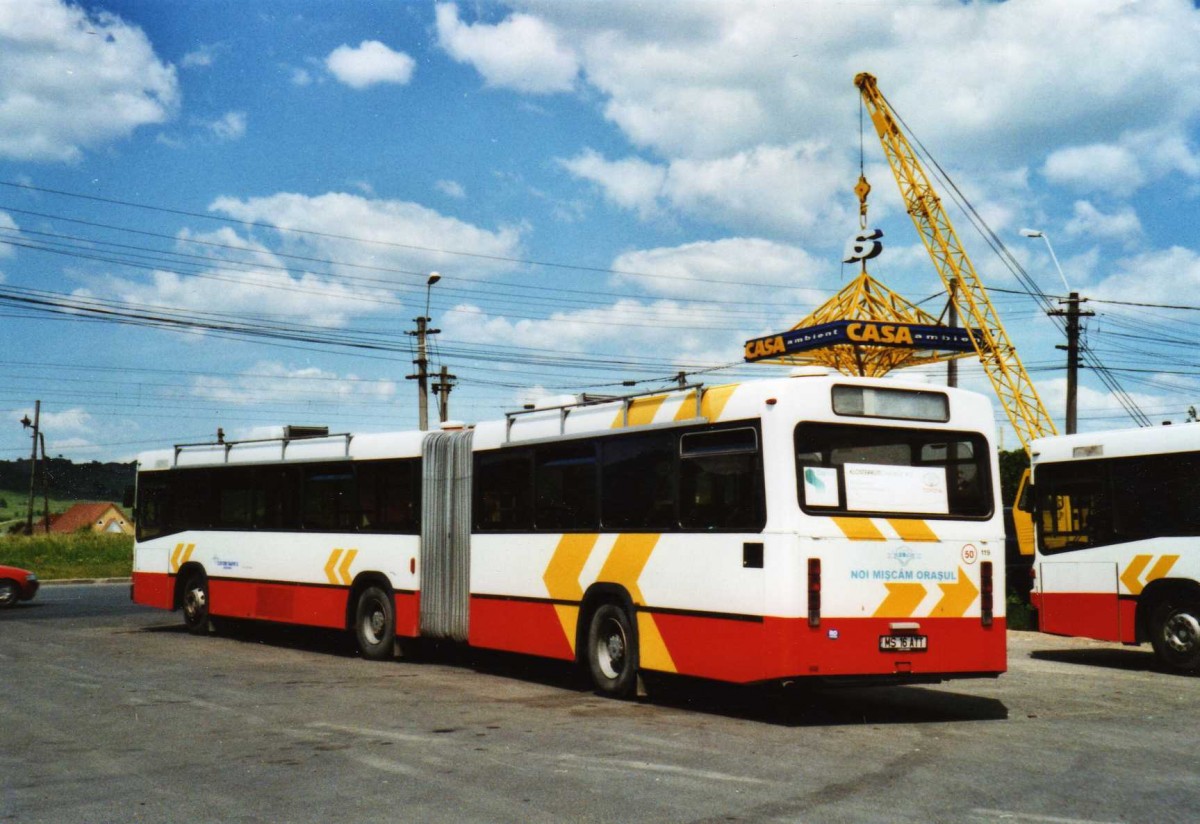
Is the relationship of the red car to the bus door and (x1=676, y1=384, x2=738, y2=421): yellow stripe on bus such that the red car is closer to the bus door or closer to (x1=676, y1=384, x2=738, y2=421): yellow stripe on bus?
the bus door

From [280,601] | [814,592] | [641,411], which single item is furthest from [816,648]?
[280,601]

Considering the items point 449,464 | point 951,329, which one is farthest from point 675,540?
point 951,329

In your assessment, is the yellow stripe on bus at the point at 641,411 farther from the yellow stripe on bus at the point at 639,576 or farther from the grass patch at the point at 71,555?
the grass patch at the point at 71,555

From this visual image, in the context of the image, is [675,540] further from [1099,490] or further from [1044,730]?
[1099,490]

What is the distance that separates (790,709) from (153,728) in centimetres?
530

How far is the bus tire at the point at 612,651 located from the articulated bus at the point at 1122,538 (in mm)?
6511

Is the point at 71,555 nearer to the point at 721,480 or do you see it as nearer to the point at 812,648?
the point at 721,480

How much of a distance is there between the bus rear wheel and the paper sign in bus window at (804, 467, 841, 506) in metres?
11.7

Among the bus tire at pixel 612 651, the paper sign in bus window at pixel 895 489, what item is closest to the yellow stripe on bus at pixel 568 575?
the bus tire at pixel 612 651

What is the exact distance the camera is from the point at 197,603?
64.1ft

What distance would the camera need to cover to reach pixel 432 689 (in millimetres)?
12734

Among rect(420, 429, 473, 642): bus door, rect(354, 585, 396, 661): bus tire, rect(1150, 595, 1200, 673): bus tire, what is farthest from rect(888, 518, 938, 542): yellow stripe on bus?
rect(354, 585, 396, 661): bus tire

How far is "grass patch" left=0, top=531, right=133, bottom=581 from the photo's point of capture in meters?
43.2

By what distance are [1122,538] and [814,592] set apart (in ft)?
21.6
